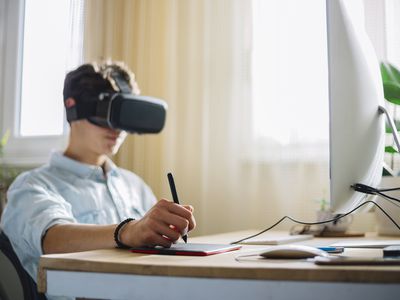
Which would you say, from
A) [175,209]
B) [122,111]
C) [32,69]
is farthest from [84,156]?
[32,69]

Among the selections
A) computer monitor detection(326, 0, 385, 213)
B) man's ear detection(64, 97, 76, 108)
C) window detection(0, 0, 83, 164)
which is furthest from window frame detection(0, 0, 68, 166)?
computer monitor detection(326, 0, 385, 213)

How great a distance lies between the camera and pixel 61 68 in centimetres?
273

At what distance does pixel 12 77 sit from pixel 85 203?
1.49 metres

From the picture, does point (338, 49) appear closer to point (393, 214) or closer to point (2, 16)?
point (393, 214)

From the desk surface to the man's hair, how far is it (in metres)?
0.72

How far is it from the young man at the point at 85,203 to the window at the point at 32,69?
1.03m

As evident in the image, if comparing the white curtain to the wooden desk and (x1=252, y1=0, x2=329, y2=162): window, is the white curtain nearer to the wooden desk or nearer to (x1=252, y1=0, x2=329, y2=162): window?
(x1=252, y1=0, x2=329, y2=162): window

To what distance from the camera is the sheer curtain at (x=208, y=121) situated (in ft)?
6.21

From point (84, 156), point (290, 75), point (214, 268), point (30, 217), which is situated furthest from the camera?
point (290, 75)

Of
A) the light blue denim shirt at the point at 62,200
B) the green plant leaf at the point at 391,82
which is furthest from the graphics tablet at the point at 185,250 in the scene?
the green plant leaf at the point at 391,82

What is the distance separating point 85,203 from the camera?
4.98 feet

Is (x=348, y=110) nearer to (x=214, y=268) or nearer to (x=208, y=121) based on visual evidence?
(x=214, y=268)

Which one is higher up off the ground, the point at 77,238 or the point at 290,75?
the point at 290,75

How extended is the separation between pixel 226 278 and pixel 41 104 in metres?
2.26
